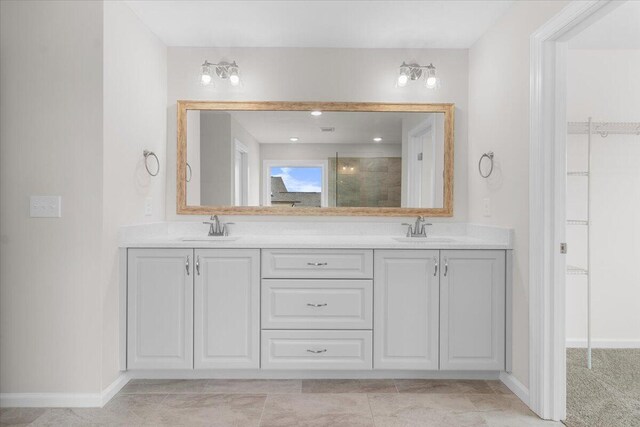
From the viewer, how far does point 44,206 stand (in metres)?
2.27

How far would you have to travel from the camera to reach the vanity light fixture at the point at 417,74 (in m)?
3.11

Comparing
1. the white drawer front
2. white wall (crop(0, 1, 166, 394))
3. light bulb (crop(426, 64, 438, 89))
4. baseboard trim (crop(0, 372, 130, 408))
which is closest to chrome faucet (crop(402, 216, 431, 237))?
the white drawer front

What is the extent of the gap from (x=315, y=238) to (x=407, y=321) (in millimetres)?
832

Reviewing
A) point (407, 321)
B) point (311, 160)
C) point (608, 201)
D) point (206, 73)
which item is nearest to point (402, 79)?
point (311, 160)

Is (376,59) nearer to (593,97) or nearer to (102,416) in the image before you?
(593,97)

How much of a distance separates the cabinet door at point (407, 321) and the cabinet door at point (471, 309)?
0.20ft

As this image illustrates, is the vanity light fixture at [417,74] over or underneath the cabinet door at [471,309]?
over

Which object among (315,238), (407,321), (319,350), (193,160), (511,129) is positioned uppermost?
(511,129)

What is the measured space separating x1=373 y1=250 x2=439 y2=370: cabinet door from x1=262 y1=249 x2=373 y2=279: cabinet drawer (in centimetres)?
13

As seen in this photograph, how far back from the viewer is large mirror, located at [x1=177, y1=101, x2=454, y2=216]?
318cm

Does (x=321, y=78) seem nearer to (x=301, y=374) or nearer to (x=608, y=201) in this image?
(x=301, y=374)

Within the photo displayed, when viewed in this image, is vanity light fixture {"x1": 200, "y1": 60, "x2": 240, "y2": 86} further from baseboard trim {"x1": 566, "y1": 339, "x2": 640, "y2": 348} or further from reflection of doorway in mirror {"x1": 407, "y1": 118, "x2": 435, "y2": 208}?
baseboard trim {"x1": 566, "y1": 339, "x2": 640, "y2": 348}

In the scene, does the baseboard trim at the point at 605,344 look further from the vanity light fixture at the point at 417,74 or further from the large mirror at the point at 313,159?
the vanity light fixture at the point at 417,74

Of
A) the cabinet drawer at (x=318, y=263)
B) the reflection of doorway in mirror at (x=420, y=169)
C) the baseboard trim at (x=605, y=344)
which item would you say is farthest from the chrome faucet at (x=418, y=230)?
the baseboard trim at (x=605, y=344)
